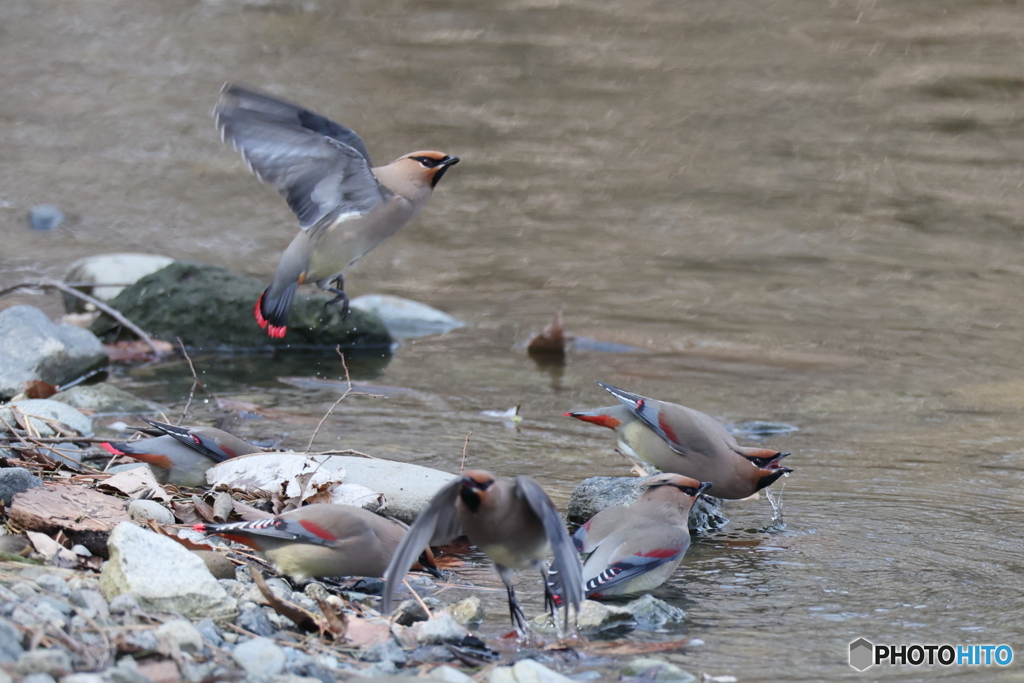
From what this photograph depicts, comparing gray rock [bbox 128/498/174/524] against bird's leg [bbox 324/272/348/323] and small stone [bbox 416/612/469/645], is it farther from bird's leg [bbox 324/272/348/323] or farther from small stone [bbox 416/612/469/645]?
bird's leg [bbox 324/272/348/323]

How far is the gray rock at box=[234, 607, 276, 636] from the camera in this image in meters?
3.71

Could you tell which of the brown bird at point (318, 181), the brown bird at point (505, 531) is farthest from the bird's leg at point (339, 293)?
the brown bird at point (505, 531)

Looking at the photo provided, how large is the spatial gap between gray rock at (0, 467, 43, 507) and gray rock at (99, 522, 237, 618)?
74 centimetres

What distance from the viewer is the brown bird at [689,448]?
5285mm

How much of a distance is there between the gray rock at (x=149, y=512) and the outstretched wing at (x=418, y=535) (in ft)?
3.32

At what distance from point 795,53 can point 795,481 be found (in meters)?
11.0

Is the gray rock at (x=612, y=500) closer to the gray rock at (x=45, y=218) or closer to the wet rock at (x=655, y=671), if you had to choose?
the wet rock at (x=655, y=671)

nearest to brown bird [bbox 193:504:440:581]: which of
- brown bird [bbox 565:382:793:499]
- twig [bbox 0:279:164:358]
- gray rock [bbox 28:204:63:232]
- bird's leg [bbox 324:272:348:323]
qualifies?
brown bird [bbox 565:382:793:499]

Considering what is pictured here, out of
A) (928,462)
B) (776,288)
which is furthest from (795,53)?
(928,462)

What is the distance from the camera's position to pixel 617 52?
53.7 feet

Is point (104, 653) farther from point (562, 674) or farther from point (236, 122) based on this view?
point (236, 122)

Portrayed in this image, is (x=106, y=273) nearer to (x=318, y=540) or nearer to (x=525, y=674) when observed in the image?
(x=318, y=540)

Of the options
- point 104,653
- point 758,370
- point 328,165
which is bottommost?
point 758,370

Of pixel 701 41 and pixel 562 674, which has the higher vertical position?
pixel 701 41
